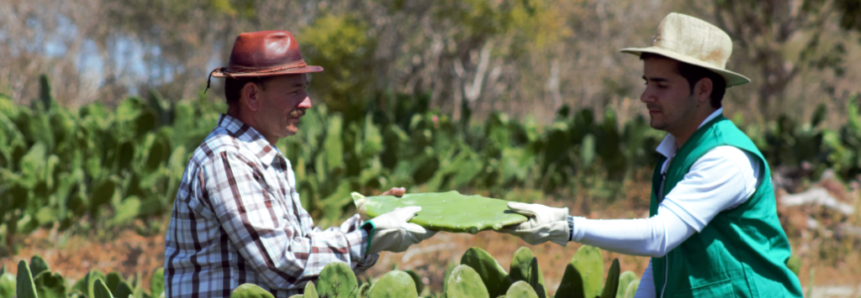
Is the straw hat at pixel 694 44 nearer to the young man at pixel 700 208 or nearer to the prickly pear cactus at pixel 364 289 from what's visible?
the young man at pixel 700 208

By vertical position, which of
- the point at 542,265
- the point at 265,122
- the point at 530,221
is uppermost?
the point at 265,122

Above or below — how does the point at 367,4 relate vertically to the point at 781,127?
above

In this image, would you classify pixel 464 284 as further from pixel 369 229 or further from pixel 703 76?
pixel 703 76

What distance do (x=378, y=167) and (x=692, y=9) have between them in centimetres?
1435

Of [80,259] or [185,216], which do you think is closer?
[185,216]

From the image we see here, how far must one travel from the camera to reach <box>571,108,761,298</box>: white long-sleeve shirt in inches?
73.5

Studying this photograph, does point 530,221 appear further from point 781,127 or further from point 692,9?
point 692,9

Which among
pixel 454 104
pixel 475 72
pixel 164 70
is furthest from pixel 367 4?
pixel 164 70

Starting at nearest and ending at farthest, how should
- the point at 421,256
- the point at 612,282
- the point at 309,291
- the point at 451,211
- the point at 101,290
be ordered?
the point at 309,291 < the point at 451,211 < the point at 101,290 < the point at 612,282 < the point at 421,256

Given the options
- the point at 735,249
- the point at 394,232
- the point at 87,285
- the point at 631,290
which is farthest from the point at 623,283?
the point at 87,285

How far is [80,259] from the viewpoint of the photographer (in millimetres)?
5605

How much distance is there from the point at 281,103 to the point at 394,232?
Result: 0.58 m

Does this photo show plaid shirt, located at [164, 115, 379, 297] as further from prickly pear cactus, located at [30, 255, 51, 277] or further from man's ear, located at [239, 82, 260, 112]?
prickly pear cactus, located at [30, 255, 51, 277]

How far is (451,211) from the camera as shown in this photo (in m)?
2.18
